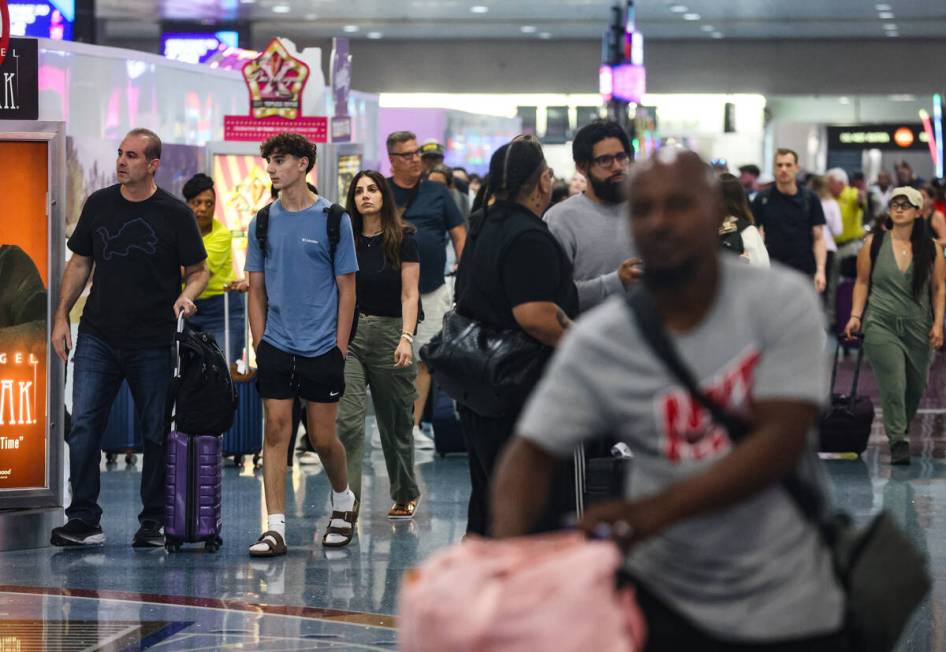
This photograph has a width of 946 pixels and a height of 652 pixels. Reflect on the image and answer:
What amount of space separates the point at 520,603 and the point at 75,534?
19.4ft

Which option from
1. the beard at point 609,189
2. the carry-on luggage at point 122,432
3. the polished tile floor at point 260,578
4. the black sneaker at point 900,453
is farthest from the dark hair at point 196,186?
the beard at point 609,189

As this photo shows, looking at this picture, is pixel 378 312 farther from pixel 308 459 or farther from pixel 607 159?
pixel 308 459

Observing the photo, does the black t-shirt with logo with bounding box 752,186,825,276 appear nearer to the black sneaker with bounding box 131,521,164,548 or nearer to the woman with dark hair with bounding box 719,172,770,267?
the woman with dark hair with bounding box 719,172,770,267

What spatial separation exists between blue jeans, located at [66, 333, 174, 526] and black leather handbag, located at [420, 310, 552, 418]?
9.18ft

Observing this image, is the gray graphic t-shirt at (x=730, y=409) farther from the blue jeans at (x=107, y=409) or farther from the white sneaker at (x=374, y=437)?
the white sneaker at (x=374, y=437)

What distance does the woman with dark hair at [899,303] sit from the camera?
11.2 meters

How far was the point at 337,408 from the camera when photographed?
326 inches

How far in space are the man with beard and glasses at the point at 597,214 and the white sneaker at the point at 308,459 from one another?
5.53 m

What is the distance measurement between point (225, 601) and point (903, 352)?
5961 millimetres

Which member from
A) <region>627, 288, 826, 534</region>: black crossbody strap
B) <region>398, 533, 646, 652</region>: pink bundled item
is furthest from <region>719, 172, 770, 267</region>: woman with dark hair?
<region>398, 533, 646, 652</region>: pink bundled item

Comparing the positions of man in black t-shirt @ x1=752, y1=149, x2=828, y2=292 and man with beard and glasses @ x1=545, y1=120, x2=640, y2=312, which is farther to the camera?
man in black t-shirt @ x1=752, y1=149, x2=828, y2=292

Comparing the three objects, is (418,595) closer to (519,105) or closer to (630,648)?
(630,648)

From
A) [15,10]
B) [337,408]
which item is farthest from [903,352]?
[15,10]

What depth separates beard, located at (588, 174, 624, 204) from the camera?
237 inches
